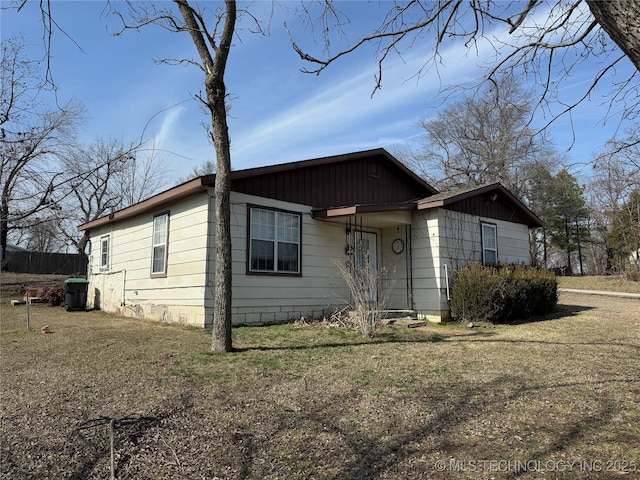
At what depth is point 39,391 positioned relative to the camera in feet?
14.1

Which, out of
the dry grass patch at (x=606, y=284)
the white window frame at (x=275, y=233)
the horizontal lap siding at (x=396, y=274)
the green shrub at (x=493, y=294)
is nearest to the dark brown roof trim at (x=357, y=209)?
the white window frame at (x=275, y=233)

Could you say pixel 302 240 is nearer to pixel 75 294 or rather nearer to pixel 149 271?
pixel 149 271

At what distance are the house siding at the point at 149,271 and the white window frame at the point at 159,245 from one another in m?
0.15

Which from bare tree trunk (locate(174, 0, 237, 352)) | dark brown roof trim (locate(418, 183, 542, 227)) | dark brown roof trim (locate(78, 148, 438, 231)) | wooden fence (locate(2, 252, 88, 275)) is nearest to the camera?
bare tree trunk (locate(174, 0, 237, 352))

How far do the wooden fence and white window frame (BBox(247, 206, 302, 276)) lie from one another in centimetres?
2219

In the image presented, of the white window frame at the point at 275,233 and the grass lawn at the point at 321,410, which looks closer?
the grass lawn at the point at 321,410

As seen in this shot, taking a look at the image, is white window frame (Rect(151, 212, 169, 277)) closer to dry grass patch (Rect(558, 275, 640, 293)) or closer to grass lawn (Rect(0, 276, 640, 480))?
grass lawn (Rect(0, 276, 640, 480))

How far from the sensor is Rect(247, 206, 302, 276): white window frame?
9.29 metres

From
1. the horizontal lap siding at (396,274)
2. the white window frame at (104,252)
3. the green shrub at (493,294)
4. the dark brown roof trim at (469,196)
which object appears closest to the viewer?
the green shrub at (493,294)

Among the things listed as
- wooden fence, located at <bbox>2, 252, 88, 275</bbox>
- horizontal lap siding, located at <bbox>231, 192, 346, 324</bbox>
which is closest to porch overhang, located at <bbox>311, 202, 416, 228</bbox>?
horizontal lap siding, located at <bbox>231, 192, 346, 324</bbox>

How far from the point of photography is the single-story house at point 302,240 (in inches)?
359

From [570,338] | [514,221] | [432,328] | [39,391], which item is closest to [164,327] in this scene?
[39,391]

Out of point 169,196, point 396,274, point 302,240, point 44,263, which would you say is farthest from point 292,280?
point 44,263

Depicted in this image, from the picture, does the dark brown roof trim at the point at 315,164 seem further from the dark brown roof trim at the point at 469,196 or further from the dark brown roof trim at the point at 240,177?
the dark brown roof trim at the point at 469,196
